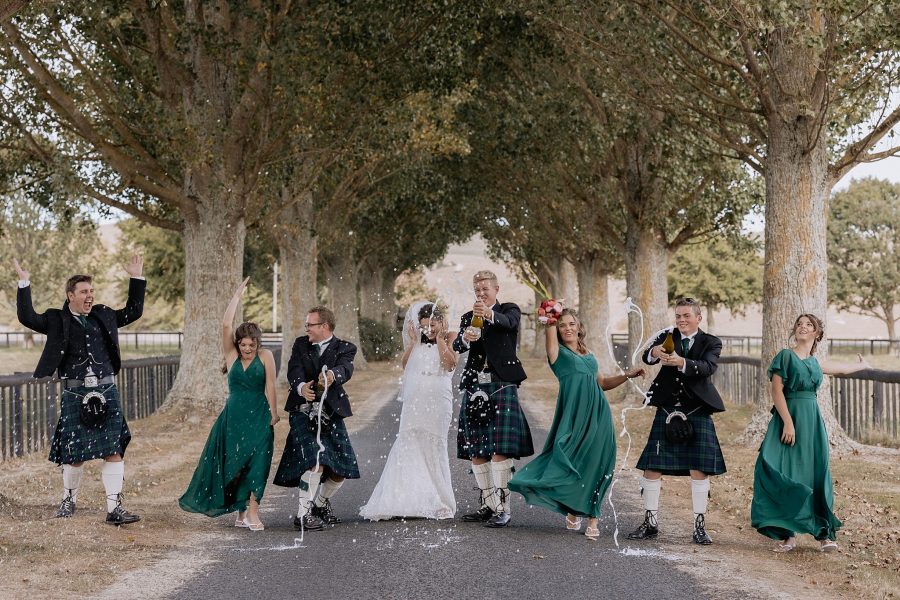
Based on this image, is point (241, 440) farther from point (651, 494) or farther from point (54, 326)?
point (651, 494)

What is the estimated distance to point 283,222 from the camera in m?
31.7

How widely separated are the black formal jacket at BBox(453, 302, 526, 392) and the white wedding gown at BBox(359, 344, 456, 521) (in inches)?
23.0

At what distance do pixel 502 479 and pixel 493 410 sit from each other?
24.9 inches

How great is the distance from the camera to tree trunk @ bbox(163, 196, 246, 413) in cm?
2056

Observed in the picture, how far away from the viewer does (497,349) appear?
974 centimetres

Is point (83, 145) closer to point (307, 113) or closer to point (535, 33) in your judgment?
point (307, 113)

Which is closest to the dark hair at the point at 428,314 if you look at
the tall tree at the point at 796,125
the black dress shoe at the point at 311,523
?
the black dress shoe at the point at 311,523

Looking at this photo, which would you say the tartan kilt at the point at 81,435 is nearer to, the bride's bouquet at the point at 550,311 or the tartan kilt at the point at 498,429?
the tartan kilt at the point at 498,429

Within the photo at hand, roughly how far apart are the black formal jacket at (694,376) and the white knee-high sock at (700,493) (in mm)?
622

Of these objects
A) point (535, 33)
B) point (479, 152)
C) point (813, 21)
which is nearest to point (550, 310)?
point (813, 21)

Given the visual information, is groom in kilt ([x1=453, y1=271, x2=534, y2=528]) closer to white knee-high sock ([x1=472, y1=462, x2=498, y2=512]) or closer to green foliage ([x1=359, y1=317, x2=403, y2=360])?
white knee-high sock ([x1=472, y1=462, x2=498, y2=512])

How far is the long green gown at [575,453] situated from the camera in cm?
907

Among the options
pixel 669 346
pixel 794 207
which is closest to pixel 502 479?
pixel 669 346

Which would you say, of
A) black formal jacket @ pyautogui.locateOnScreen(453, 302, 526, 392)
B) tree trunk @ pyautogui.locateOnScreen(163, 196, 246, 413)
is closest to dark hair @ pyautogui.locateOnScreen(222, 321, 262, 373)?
black formal jacket @ pyautogui.locateOnScreen(453, 302, 526, 392)
